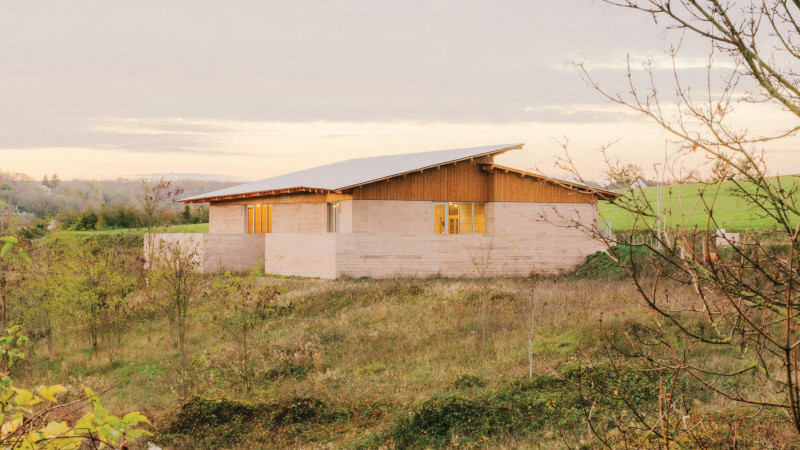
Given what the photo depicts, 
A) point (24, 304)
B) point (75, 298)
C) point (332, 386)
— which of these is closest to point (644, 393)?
point (332, 386)

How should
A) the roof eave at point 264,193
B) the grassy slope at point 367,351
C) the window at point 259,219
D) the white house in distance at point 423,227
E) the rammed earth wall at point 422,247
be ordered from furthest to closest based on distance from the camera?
the window at point 259,219 → the roof eave at point 264,193 → the white house in distance at point 423,227 → the rammed earth wall at point 422,247 → the grassy slope at point 367,351

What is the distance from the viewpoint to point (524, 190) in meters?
26.2

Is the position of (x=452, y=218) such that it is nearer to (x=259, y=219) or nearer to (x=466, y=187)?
(x=466, y=187)

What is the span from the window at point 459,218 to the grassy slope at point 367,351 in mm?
5786

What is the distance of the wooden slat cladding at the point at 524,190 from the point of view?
2592cm

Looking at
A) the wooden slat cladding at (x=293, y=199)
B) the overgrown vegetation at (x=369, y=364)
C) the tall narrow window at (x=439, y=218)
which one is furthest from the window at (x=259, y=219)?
the tall narrow window at (x=439, y=218)

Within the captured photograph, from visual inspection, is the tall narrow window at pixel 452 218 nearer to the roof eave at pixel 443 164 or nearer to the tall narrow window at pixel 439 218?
the tall narrow window at pixel 439 218

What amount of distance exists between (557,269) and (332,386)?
16.1 m

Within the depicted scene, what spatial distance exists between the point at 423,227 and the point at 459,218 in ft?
5.85

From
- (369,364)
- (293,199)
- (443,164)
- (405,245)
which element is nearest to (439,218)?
(443,164)

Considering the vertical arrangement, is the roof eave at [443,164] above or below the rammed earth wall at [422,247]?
above

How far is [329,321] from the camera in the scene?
16.8 metres

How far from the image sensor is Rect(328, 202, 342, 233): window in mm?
26000

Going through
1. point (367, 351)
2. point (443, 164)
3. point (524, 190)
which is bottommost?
point (367, 351)
